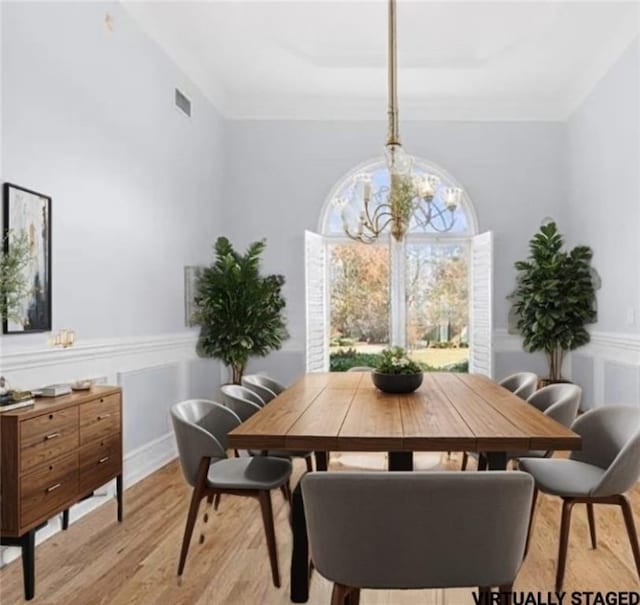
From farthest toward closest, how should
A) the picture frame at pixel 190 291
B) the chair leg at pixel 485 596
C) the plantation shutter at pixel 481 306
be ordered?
the plantation shutter at pixel 481 306 → the picture frame at pixel 190 291 → the chair leg at pixel 485 596

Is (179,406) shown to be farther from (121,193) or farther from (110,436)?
(121,193)

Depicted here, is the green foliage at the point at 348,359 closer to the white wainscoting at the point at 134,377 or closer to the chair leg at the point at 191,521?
the white wainscoting at the point at 134,377

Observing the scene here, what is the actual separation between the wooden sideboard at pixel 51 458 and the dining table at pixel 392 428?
980 mm

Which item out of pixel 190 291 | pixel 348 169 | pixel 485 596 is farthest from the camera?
pixel 348 169

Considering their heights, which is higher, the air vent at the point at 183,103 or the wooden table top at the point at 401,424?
the air vent at the point at 183,103

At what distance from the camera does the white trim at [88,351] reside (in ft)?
9.50

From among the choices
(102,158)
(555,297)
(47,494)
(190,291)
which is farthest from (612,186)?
(47,494)

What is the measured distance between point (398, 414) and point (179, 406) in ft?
3.69

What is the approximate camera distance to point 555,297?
5.62 meters

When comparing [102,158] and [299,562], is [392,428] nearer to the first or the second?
[299,562]

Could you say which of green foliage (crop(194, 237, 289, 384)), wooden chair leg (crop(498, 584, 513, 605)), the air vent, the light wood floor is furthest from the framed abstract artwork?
wooden chair leg (crop(498, 584, 513, 605))

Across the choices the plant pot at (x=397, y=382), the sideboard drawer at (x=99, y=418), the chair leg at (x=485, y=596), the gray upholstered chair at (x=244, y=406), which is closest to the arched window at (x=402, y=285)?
the gray upholstered chair at (x=244, y=406)

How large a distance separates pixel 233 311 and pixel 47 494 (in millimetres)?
3109

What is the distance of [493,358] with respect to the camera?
20.1 ft
